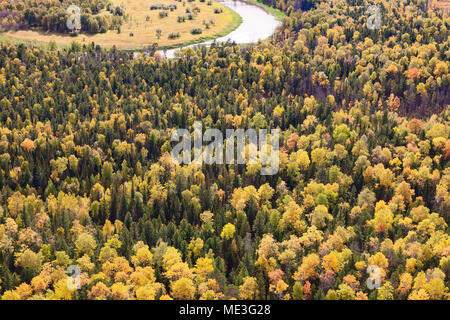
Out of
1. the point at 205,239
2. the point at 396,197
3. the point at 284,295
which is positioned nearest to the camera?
the point at 284,295

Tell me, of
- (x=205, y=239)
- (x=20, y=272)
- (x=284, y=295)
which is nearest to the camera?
(x=284, y=295)

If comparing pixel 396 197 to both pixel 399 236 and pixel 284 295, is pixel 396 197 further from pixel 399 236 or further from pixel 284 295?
pixel 284 295

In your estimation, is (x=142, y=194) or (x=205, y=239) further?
(x=142, y=194)

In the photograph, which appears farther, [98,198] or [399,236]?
[98,198]

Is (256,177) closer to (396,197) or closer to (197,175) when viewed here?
(197,175)

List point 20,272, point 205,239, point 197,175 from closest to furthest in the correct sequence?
point 20,272
point 205,239
point 197,175

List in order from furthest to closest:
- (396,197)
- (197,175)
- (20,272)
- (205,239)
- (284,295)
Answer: (197,175)
(396,197)
(205,239)
(20,272)
(284,295)
